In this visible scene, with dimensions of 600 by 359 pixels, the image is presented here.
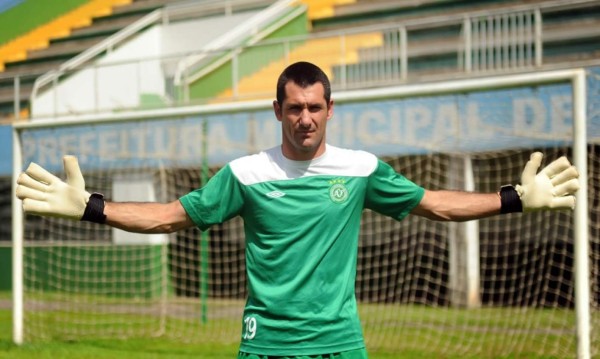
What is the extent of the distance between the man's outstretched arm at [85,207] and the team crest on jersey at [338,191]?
53 cm

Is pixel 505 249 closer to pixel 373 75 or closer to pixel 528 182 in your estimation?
pixel 373 75

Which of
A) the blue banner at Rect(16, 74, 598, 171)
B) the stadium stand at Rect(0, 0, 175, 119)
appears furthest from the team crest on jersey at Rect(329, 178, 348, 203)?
the stadium stand at Rect(0, 0, 175, 119)

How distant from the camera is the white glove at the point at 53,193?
12.5 ft

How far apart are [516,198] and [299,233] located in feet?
2.86

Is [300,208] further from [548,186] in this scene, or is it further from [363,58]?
[363,58]

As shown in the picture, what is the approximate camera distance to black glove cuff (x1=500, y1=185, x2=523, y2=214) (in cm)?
396

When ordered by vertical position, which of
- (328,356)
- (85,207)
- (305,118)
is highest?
(305,118)

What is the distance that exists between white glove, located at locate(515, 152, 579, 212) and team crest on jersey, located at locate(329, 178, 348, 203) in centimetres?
69

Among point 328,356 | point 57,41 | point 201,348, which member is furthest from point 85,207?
point 57,41

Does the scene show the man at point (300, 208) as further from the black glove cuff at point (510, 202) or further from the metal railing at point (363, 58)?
the metal railing at point (363, 58)

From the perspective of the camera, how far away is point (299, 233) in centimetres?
372

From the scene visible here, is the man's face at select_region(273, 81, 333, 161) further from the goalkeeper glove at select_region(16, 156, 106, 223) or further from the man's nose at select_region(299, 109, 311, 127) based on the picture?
the goalkeeper glove at select_region(16, 156, 106, 223)

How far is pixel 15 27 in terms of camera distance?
23.5 meters

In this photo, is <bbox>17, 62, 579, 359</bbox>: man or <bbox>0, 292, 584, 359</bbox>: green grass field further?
<bbox>0, 292, 584, 359</bbox>: green grass field
